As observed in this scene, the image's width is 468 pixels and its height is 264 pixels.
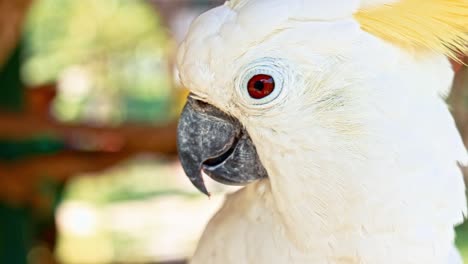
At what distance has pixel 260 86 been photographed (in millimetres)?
1042

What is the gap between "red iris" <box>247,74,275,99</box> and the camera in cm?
103

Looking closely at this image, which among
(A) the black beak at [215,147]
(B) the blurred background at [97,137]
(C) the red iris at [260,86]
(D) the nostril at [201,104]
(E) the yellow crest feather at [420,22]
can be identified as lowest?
(B) the blurred background at [97,137]

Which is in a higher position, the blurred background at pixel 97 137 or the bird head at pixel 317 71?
Result: the bird head at pixel 317 71

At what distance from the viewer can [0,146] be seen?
2.89 metres

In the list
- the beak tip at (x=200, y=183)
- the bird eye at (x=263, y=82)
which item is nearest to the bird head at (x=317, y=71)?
the bird eye at (x=263, y=82)

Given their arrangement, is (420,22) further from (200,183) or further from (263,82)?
(200,183)

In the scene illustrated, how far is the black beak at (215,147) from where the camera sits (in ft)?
3.64

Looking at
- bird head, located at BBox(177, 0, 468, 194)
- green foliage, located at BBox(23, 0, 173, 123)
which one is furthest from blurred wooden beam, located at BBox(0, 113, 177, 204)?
green foliage, located at BBox(23, 0, 173, 123)

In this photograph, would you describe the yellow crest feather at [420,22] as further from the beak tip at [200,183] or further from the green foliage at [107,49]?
the green foliage at [107,49]

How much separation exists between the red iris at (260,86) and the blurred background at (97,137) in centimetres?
168

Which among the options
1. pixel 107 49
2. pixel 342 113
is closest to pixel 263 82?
pixel 342 113

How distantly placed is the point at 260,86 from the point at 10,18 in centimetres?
162

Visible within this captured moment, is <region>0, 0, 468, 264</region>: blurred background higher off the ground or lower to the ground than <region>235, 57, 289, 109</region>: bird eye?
lower

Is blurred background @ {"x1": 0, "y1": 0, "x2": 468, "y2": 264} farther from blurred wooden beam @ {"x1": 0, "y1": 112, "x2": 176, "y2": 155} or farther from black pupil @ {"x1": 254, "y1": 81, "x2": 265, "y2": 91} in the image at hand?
black pupil @ {"x1": 254, "y1": 81, "x2": 265, "y2": 91}
